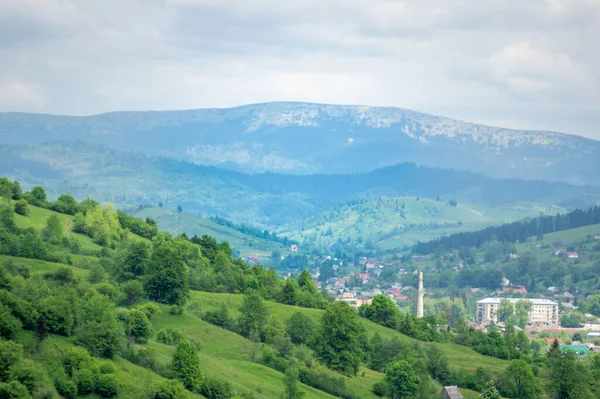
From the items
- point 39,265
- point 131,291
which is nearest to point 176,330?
point 131,291

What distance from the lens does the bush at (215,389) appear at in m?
81.7

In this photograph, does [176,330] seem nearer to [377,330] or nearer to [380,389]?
[380,389]

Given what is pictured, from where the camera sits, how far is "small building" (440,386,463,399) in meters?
106

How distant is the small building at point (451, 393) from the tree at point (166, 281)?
27421mm

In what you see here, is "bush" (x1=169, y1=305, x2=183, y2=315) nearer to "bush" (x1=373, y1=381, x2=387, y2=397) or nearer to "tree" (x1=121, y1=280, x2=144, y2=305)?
"tree" (x1=121, y1=280, x2=144, y2=305)

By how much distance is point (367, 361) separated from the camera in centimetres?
11562

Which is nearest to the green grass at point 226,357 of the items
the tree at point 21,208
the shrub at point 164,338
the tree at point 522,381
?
the shrub at point 164,338

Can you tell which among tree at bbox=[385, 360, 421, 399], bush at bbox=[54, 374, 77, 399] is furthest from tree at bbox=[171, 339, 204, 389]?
tree at bbox=[385, 360, 421, 399]

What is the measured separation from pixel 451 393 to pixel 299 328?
17.8m

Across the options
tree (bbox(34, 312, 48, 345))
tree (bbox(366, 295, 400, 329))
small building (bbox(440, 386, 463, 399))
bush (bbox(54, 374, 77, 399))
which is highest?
tree (bbox(34, 312, 48, 345))

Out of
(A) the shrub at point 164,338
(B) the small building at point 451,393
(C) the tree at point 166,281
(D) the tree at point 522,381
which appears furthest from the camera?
(D) the tree at point 522,381

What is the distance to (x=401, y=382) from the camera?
103m

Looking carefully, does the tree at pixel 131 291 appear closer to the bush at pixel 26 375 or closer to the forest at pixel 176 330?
the forest at pixel 176 330

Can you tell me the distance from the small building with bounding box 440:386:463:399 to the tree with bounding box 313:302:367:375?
895cm
